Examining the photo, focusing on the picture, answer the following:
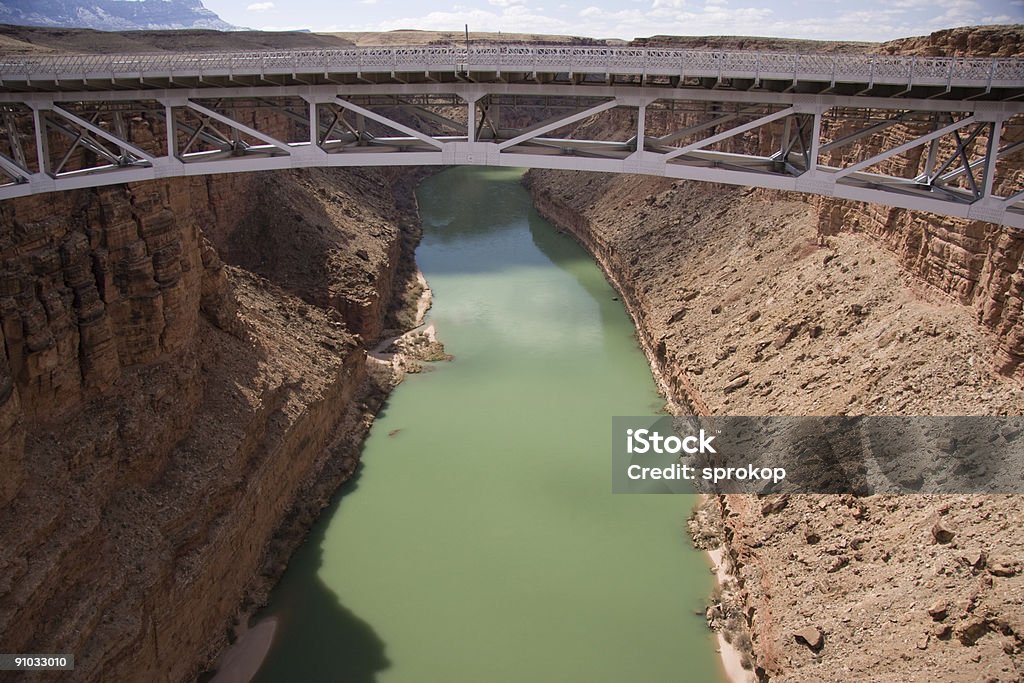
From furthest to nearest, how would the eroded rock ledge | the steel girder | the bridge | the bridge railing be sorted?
1. the bridge railing
2. the steel girder
3. the bridge
4. the eroded rock ledge

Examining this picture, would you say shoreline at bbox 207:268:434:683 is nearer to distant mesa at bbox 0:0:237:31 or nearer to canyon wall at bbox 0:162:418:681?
canyon wall at bbox 0:162:418:681

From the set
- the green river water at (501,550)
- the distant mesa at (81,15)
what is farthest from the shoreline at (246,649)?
the distant mesa at (81,15)

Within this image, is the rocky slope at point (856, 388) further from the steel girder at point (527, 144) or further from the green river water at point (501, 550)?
the steel girder at point (527, 144)

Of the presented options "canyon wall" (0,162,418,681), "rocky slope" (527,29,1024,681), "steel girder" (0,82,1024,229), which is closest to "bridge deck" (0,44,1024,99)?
"steel girder" (0,82,1024,229)

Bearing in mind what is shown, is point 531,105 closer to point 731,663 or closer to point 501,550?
point 501,550

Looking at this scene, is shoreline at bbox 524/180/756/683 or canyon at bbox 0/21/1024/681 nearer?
canyon at bbox 0/21/1024/681

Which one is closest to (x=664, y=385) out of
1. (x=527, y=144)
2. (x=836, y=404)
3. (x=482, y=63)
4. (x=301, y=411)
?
Answer: (x=836, y=404)

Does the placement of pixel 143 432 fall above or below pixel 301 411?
above

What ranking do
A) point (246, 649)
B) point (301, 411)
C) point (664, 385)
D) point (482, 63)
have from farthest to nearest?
1. point (664, 385)
2. point (301, 411)
3. point (246, 649)
4. point (482, 63)
